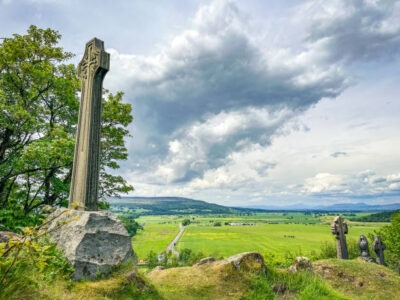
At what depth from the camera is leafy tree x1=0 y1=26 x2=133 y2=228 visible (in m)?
14.8

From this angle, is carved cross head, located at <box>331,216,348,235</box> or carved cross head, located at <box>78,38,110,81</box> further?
carved cross head, located at <box>331,216,348,235</box>

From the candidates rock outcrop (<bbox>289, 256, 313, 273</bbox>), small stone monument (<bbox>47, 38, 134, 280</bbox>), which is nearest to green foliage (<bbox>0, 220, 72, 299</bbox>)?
small stone monument (<bbox>47, 38, 134, 280</bbox>)

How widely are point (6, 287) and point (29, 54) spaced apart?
17.0m

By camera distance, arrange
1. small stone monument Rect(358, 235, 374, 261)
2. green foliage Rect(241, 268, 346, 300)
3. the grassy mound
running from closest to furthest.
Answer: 1. green foliage Rect(241, 268, 346, 300)
2. the grassy mound
3. small stone monument Rect(358, 235, 374, 261)

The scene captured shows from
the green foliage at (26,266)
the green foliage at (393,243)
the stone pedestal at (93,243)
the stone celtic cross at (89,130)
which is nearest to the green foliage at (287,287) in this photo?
the stone pedestal at (93,243)

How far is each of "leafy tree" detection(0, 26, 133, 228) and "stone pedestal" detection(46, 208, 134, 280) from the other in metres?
7.48

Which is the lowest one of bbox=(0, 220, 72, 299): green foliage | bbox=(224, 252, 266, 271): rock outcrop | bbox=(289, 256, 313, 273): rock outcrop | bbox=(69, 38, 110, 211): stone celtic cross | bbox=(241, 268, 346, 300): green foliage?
bbox=(241, 268, 346, 300): green foliage

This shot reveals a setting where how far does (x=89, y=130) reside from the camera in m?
8.82

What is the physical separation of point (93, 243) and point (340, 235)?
58.2 ft

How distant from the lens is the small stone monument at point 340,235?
63.1 ft

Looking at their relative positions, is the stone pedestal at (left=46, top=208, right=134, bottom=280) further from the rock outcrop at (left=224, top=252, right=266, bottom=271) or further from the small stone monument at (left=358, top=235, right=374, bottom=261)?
the small stone monument at (left=358, top=235, right=374, bottom=261)

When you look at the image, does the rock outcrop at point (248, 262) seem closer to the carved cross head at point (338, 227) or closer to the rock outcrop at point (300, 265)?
the rock outcrop at point (300, 265)

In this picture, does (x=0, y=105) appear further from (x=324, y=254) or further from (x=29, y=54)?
(x=324, y=254)

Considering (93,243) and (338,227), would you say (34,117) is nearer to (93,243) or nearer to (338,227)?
(93,243)
